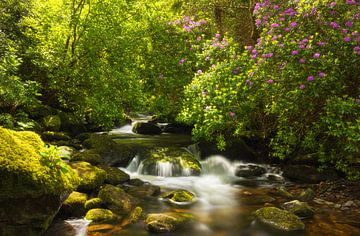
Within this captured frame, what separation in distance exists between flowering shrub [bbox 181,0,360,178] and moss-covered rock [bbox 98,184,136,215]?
3.76m

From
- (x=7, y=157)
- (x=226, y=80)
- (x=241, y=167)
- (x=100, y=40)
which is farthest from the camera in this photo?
(x=100, y=40)

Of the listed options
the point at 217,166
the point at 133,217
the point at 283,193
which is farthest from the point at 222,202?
the point at 217,166

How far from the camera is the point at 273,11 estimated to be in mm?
10039

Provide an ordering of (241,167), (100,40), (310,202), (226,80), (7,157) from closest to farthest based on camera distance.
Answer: (7,157), (310,202), (226,80), (241,167), (100,40)

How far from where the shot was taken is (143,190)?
9.05 meters

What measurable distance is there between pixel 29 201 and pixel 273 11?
9.34 m

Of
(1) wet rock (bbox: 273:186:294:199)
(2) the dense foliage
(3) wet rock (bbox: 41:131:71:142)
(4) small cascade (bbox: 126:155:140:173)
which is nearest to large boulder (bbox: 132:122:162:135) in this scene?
(2) the dense foliage

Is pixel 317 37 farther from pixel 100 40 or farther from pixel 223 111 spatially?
pixel 100 40

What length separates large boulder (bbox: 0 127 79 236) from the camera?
185 inches

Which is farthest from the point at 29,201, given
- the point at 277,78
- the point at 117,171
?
the point at 277,78

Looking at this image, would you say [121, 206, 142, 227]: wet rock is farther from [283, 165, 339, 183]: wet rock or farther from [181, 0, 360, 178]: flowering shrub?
[283, 165, 339, 183]: wet rock

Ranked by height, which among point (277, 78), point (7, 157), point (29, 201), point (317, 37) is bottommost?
point (29, 201)

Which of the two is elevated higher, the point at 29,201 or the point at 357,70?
the point at 357,70

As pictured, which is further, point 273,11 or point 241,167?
point 241,167
